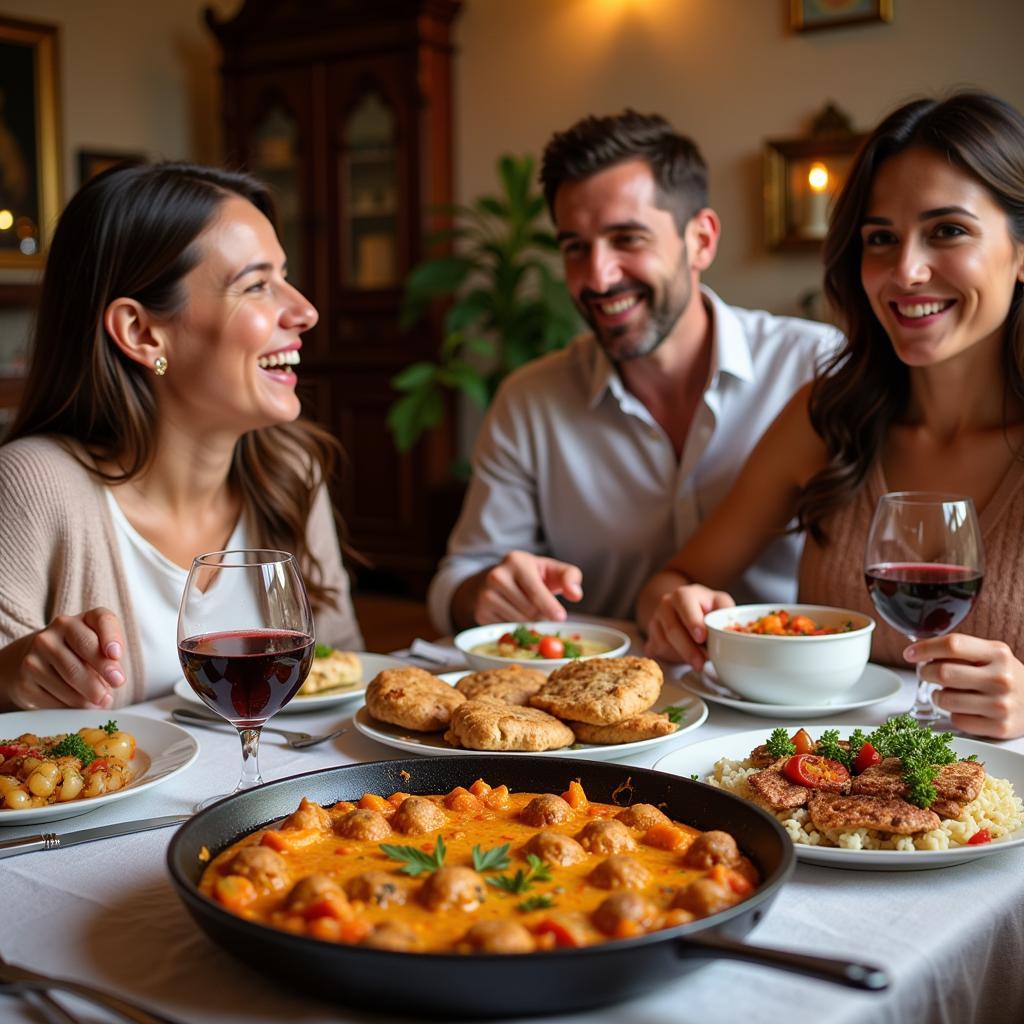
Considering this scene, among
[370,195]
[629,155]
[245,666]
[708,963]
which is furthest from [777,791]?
[370,195]

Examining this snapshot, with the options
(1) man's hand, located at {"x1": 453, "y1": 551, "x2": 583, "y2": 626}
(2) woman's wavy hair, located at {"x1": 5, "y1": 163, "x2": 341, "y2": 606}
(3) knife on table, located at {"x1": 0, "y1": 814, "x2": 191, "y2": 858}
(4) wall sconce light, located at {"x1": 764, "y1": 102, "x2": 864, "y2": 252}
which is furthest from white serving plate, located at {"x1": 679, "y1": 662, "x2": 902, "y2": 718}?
(4) wall sconce light, located at {"x1": 764, "y1": 102, "x2": 864, "y2": 252}

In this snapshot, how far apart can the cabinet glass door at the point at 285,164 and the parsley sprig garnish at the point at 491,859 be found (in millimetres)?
6503

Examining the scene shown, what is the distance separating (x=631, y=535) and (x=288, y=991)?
6.81ft

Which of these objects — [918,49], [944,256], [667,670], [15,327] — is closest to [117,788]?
[667,670]

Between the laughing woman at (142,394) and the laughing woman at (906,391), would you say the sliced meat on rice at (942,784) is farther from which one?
the laughing woman at (142,394)

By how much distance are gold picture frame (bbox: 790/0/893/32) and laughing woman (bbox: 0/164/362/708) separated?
3.96 metres

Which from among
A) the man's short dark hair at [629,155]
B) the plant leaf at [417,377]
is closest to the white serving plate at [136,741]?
the man's short dark hair at [629,155]

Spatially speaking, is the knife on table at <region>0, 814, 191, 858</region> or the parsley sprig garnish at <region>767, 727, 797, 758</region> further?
the parsley sprig garnish at <region>767, 727, 797, 758</region>

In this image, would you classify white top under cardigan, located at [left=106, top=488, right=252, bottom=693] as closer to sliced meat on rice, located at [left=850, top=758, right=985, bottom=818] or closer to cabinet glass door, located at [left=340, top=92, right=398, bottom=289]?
sliced meat on rice, located at [left=850, top=758, right=985, bottom=818]

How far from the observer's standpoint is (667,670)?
6.20 feet

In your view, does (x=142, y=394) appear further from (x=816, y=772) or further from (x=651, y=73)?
(x=651, y=73)

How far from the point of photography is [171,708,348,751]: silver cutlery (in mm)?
1507

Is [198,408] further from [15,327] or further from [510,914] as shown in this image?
[15,327]

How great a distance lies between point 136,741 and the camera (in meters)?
1.46
